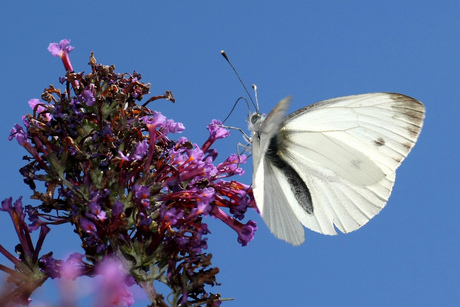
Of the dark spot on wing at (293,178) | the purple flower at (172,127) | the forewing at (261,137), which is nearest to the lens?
the forewing at (261,137)

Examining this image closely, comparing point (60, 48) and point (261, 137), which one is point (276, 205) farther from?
point (60, 48)

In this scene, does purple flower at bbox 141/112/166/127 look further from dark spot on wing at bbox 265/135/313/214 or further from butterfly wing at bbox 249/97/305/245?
dark spot on wing at bbox 265/135/313/214

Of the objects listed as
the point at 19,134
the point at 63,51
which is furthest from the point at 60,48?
the point at 19,134

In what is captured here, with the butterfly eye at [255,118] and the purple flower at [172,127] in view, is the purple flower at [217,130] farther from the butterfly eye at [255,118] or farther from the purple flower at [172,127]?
the purple flower at [172,127]

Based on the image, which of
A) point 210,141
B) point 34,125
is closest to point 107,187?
point 34,125

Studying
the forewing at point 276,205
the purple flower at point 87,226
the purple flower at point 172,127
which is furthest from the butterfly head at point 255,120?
the purple flower at point 87,226

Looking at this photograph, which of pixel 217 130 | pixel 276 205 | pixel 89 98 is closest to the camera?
pixel 89 98
